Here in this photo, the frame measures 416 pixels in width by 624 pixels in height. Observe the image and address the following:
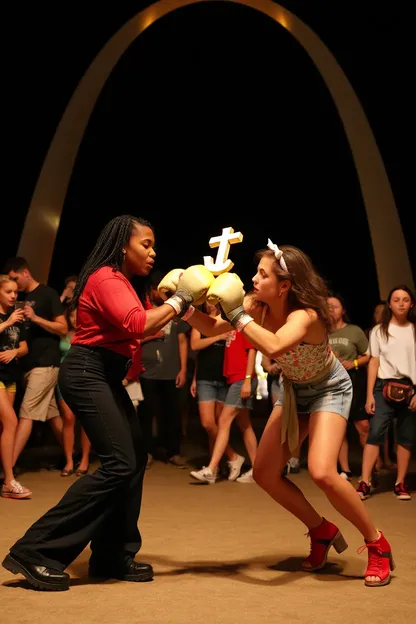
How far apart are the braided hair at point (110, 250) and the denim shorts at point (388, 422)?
11.8 feet

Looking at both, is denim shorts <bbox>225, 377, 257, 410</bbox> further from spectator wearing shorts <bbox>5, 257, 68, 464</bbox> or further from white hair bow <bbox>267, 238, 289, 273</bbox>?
white hair bow <bbox>267, 238, 289, 273</bbox>

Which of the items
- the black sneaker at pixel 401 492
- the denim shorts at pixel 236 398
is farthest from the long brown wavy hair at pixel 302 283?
the denim shorts at pixel 236 398

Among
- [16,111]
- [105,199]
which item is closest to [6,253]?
[16,111]

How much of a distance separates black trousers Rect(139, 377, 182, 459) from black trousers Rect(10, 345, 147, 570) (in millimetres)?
4223

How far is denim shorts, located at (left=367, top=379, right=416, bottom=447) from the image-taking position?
23.7 feet

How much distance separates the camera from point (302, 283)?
177 inches

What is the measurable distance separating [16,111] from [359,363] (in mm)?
22052

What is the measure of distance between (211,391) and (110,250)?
3.92 metres

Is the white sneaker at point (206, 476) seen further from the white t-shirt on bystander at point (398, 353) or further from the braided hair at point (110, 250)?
the braided hair at point (110, 250)

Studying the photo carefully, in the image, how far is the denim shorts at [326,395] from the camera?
455 cm

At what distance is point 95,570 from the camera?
4457mm

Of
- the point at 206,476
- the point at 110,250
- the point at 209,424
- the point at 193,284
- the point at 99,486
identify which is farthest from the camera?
the point at 209,424

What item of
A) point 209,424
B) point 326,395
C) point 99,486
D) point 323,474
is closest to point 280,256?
point 326,395

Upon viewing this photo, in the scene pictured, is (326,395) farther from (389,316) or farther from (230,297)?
(389,316)
